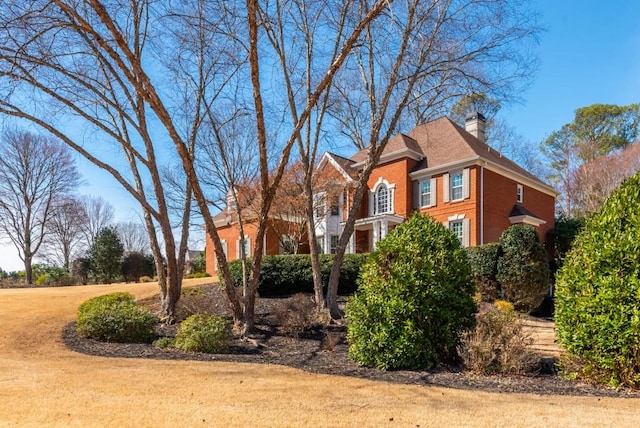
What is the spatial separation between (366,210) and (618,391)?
64.4 feet

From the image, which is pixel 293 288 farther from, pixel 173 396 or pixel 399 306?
pixel 173 396

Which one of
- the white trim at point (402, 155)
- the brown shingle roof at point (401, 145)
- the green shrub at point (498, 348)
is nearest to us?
the green shrub at point (498, 348)

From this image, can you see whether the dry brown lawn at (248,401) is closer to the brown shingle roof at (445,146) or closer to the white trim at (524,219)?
the brown shingle roof at (445,146)

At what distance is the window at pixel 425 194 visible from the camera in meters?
22.6

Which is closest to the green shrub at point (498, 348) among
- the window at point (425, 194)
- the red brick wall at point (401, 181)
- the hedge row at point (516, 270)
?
the hedge row at point (516, 270)

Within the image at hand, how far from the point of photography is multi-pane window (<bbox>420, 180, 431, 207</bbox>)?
891 inches

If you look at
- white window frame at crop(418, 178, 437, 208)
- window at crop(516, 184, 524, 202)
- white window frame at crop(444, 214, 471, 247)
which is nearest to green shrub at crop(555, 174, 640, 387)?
white window frame at crop(444, 214, 471, 247)

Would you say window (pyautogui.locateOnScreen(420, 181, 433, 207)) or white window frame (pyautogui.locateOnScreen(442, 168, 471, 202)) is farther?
window (pyautogui.locateOnScreen(420, 181, 433, 207))

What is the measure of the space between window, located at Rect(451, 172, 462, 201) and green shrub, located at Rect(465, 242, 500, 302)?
18.9 feet

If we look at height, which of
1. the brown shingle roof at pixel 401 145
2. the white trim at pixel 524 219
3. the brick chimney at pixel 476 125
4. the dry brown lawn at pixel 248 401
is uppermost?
the brick chimney at pixel 476 125

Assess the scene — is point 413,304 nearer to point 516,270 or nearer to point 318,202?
point 516,270

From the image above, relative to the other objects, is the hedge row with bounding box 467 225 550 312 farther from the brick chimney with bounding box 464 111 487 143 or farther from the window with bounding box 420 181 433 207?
the brick chimney with bounding box 464 111 487 143

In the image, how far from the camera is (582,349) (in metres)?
5.97

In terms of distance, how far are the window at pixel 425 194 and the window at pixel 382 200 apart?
6.11 feet
